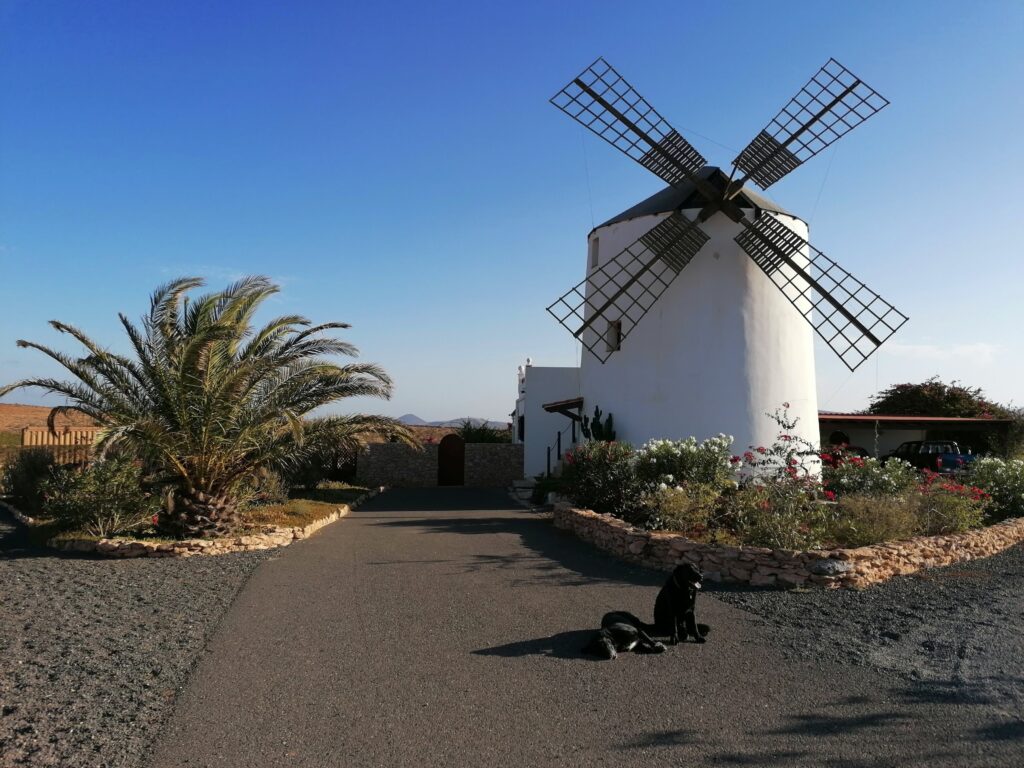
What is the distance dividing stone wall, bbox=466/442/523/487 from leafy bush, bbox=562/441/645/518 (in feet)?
34.2

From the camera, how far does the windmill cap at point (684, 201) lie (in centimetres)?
1623

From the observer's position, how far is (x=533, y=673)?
512 centimetres

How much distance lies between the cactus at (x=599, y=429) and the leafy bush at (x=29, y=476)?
37.2 feet

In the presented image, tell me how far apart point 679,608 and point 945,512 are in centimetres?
706

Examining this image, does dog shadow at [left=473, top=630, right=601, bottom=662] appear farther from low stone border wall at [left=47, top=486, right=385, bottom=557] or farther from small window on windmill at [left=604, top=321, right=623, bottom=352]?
small window on windmill at [left=604, top=321, right=623, bottom=352]

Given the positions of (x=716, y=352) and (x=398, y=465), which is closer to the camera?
(x=716, y=352)

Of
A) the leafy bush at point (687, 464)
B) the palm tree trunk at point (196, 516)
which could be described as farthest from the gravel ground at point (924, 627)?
the palm tree trunk at point (196, 516)

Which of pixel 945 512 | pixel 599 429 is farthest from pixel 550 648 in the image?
pixel 599 429

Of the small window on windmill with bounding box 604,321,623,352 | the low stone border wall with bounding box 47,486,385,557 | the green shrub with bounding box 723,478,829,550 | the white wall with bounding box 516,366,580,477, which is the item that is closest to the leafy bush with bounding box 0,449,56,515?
the low stone border wall with bounding box 47,486,385,557

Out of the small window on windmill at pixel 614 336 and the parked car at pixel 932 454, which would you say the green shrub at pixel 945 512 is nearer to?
the small window on windmill at pixel 614 336

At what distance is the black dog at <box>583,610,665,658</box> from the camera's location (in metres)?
5.47

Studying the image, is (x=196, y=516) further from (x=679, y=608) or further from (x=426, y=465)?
(x=426, y=465)

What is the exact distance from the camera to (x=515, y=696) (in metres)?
4.68

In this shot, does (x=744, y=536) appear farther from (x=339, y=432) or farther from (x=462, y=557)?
(x=339, y=432)
